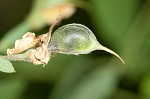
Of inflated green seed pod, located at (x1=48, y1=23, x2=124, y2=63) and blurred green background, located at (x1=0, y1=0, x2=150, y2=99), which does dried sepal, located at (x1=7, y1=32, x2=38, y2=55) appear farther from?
blurred green background, located at (x1=0, y1=0, x2=150, y2=99)

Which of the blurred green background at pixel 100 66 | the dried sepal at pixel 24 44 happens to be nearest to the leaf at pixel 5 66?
the dried sepal at pixel 24 44

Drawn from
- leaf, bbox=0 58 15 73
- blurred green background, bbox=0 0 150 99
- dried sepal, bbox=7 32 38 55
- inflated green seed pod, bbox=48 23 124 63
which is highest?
inflated green seed pod, bbox=48 23 124 63

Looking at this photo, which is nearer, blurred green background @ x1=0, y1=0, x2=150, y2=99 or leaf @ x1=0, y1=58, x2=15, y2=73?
leaf @ x1=0, y1=58, x2=15, y2=73

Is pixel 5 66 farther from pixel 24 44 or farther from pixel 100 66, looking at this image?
pixel 100 66

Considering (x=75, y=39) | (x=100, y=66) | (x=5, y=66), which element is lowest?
(x=100, y=66)

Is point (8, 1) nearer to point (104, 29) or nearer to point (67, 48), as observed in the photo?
point (104, 29)

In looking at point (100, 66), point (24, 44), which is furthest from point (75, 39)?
point (100, 66)

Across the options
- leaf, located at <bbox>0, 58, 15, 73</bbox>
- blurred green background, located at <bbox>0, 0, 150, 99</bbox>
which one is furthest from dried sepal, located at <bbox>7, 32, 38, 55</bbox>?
blurred green background, located at <bbox>0, 0, 150, 99</bbox>

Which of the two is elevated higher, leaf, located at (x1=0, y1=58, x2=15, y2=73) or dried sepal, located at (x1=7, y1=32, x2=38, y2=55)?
dried sepal, located at (x1=7, y1=32, x2=38, y2=55)

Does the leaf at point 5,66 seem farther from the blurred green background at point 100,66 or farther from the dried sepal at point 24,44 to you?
the blurred green background at point 100,66
